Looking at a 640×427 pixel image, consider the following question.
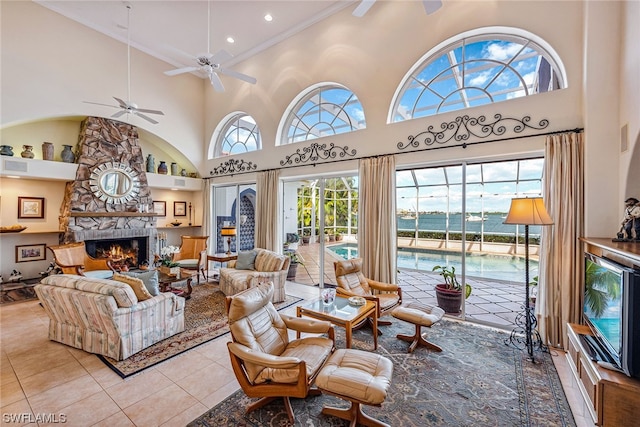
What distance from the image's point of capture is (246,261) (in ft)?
18.0

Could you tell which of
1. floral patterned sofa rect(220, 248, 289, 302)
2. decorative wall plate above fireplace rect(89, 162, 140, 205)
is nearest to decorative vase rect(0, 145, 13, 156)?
decorative wall plate above fireplace rect(89, 162, 140, 205)

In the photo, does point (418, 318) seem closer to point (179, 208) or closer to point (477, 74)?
point (477, 74)

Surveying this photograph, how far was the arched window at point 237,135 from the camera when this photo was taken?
738 cm

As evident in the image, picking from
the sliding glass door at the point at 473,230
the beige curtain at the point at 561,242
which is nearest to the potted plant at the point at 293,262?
the sliding glass door at the point at 473,230

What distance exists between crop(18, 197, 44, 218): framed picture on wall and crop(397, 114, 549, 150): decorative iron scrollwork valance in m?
8.14

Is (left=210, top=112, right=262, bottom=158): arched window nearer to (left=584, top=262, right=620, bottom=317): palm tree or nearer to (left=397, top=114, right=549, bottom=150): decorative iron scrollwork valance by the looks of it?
(left=397, top=114, right=549, bottom=150): decorative iron scrollwork valance

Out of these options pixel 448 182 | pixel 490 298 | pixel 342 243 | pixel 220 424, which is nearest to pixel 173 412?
pixel 220 424

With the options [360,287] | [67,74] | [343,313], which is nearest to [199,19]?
[67,74]

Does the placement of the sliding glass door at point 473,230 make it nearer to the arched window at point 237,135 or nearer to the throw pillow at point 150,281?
the throw pillow at point 150,281

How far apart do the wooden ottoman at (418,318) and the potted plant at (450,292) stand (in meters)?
0.96

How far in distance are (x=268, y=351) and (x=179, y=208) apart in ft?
24.4

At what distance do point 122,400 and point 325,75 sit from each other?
6.06 metres

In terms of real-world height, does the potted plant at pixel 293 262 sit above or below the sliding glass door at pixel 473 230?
below

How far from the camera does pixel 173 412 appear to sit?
7.45ft
